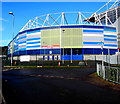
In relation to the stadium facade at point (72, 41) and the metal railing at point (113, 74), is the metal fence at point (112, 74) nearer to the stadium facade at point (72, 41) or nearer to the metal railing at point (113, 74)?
the metal railing at point (113, 74)

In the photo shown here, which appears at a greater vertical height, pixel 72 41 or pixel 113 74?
pixel 72 41

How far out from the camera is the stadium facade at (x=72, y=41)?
63.4 metres

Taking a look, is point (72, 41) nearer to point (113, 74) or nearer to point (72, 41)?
point (72, 41)

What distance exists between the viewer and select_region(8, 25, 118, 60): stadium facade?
6341cm

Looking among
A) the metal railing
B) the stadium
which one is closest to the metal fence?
the metal railing

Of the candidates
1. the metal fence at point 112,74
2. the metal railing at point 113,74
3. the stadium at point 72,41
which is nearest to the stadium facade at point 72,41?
the stadium at point 72,41

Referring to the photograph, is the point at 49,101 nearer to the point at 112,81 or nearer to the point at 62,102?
the point at 62,102

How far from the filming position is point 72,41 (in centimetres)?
6462

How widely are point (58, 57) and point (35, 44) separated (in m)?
14.0

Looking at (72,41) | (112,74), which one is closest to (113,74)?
(112,74)

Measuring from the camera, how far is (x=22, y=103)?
5641 mm

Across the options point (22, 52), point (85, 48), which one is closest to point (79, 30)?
point (85, 48)

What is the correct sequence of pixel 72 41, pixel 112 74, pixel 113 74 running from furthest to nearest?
pixel 72 41
pixel 112 74
pixel 113 74

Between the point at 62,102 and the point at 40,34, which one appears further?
the point at 40,34
